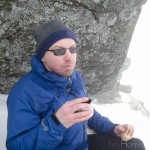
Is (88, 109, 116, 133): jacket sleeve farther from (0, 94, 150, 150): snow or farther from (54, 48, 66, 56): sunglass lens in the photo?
(0, 94, 150, 150): snow

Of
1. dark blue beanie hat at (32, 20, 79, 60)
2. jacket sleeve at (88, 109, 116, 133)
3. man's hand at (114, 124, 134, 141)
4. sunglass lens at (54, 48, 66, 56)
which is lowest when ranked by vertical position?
jacket sleeve at (88, 109, 116, 133)

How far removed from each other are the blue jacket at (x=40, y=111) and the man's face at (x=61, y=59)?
9 centimetres

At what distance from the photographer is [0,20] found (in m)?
4.86

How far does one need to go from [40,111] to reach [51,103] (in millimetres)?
197

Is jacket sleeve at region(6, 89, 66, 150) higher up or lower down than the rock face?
lower down

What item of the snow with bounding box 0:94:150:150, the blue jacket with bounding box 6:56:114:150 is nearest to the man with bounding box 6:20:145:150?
the blue jacket with bounding box 6:56:114:150

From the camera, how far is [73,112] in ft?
9.34

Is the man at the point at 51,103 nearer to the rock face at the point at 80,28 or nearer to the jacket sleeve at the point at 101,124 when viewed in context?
the jacket sleeve at the point at 101,124

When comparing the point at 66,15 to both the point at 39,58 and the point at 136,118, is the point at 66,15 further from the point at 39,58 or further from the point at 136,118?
the point at 136,118

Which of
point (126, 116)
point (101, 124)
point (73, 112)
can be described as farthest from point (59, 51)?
point (126, 116)

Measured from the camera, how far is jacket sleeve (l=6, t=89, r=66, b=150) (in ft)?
9.83

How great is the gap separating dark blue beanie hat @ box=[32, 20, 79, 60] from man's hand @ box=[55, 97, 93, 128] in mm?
974

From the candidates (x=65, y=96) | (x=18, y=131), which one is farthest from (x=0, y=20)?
(x=18, y=131)

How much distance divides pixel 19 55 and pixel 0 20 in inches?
32.7
